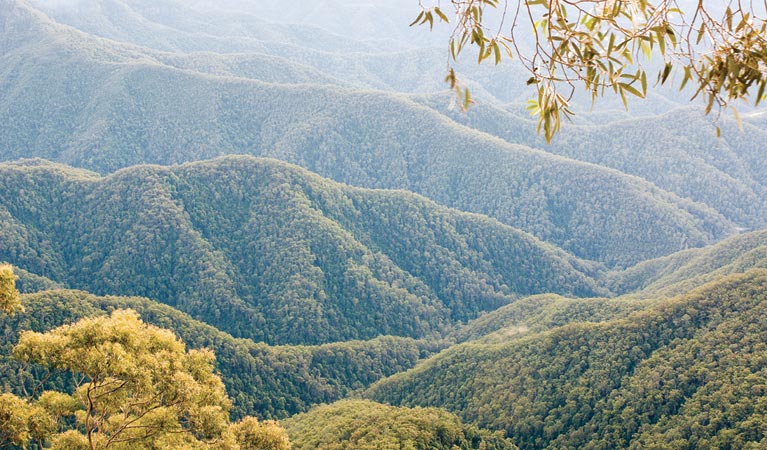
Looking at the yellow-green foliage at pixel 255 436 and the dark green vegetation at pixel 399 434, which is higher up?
the yellow-green foliage at pixel 255 436

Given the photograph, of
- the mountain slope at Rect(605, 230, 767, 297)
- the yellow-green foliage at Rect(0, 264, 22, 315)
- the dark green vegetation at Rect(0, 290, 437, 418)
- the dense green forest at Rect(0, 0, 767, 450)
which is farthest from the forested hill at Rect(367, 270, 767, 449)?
the yellow-green foliage at Rect(0, 264, 22, 315)

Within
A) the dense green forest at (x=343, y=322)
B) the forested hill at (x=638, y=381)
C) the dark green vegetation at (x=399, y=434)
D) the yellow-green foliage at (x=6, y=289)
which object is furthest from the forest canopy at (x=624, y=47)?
the forested hill at (x=638, y=381)

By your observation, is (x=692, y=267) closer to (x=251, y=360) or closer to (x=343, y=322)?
(x=343, y=322)

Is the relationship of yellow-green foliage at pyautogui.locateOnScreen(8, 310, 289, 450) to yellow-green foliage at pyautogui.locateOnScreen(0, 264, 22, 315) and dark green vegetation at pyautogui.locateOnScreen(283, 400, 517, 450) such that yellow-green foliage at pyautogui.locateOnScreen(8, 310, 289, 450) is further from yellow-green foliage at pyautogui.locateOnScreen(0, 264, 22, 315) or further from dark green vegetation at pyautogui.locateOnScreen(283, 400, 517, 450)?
dark green vegetation at pyautogui.locateOnScreen(283, 400, 517, 450)

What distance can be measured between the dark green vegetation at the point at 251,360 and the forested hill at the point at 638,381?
2338cm

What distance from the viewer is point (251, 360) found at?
333 ft

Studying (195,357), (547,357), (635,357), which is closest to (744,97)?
(195,357)

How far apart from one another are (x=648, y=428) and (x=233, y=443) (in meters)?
52.1

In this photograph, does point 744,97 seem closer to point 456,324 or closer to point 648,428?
point 648,428

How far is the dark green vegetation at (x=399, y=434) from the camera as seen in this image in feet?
169

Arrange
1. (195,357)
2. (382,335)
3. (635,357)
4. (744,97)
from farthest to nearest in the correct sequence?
(382,335) < (635,357) < (195,357) < (744,97)

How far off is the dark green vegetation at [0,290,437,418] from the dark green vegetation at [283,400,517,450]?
34.2m

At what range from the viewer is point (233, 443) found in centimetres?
1991

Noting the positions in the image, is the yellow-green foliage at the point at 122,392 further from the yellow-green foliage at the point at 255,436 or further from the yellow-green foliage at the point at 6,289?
the yellow-green foliage at the point at 6,289
